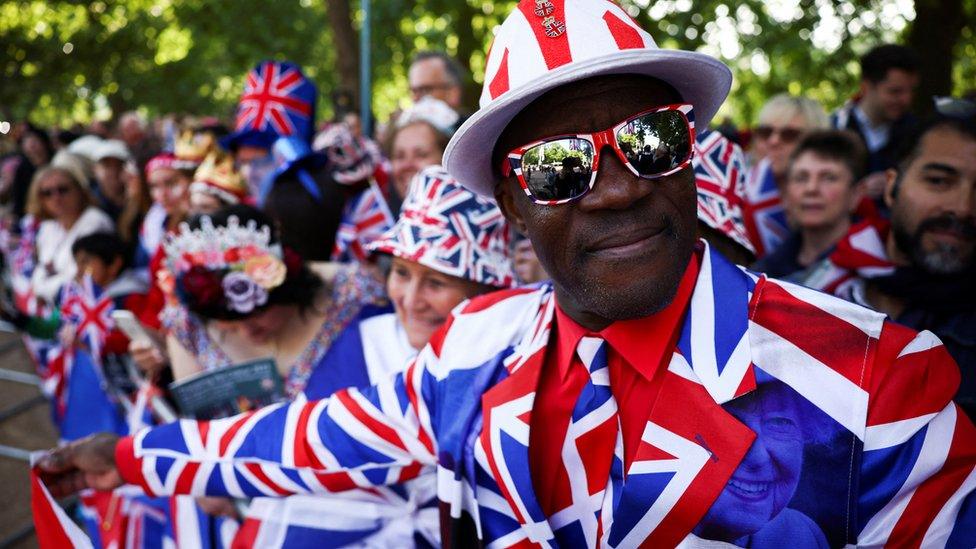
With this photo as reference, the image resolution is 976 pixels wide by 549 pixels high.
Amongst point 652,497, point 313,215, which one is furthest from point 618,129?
point 313,215

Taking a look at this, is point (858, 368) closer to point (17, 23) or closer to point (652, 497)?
point (652, 497)

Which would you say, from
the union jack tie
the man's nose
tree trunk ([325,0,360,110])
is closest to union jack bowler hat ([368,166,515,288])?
the union jack tie

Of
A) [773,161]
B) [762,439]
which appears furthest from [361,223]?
[762,439]

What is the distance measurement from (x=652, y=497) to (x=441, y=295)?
4.60 feet

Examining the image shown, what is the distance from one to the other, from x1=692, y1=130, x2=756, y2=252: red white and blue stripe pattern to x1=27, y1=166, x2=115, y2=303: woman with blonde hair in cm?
533

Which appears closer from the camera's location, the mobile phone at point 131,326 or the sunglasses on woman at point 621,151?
the sunglasses on woman at point 621,151

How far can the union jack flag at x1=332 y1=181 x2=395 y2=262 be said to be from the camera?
4461mm

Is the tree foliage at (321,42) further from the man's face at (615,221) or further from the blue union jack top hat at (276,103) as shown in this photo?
the man's face at (615,221)

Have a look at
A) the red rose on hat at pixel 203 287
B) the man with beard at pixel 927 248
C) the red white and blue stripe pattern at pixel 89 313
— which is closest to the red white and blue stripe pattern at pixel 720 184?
the man with beard at pixel 927 248

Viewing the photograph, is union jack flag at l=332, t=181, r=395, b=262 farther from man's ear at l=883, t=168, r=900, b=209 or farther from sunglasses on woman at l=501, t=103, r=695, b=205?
sunglasses on woman at l=501, t=103, r=695, b=205

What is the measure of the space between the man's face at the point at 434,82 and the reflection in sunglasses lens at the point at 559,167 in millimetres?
4003

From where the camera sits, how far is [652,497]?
4.61 feet

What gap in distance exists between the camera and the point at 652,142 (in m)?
1.45

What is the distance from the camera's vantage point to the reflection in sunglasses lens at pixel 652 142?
1442 mm
